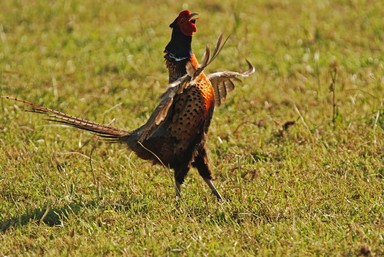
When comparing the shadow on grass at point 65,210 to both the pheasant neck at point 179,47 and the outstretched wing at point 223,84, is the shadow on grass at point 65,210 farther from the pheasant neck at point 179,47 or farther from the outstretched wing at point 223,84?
the outstretched wing at point 223,84

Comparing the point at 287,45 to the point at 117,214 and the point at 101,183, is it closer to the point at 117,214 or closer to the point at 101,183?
the point at 101,183

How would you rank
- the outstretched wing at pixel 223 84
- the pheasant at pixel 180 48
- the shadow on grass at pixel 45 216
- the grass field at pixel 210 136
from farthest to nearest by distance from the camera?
the outstretched wing at pixel 223 84, the pheasant at pixel 180 48, the shadow on grass at pixel 45 216, the grass field at pixel 210 136

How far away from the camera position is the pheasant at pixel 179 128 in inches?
201

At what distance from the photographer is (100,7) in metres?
10.2

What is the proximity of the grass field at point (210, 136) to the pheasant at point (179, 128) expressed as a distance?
21cm

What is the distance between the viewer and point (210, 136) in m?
6.67

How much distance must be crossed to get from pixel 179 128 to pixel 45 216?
942 millimetres

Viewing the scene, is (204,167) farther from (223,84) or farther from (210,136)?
(210,136)

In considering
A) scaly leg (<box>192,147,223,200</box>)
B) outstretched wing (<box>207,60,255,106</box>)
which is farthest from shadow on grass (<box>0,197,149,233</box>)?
outstretched wing (<box>207,60,255,106</box>)

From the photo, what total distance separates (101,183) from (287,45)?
3692mm

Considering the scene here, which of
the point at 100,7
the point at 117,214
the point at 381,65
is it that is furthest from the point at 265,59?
the point at 117,214

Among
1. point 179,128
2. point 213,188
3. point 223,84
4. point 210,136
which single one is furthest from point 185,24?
point 210,136

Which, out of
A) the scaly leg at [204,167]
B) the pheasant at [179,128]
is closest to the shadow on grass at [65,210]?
the pheasant at [179,128]

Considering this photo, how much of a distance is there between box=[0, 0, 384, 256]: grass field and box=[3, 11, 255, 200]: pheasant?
21 centimetres
